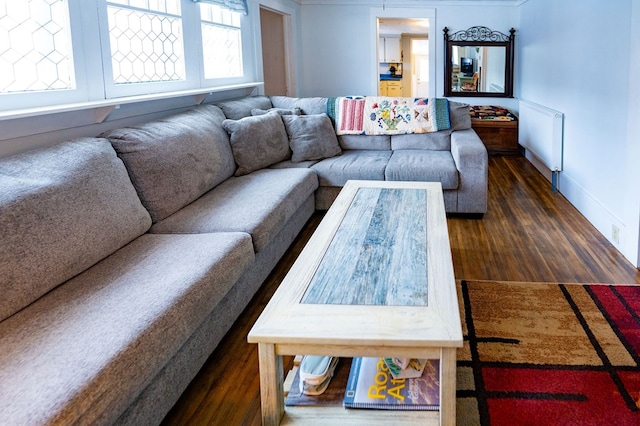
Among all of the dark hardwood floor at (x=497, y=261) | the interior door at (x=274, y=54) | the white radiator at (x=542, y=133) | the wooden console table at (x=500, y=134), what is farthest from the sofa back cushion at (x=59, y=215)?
the wooden console table at (x=500, y=134)

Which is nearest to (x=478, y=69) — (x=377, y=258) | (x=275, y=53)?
(x=275, y=53)

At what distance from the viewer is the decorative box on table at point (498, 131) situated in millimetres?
6457

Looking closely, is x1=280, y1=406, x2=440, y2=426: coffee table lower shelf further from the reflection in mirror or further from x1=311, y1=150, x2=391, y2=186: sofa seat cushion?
the reflection in mirror

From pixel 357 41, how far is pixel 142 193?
15.4 feet

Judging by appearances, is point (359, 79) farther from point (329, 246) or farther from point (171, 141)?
point (329, 246)

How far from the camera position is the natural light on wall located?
225cm

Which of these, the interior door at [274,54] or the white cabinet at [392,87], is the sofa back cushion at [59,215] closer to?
the interior door at [274,54]

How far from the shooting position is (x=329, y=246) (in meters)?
2.15

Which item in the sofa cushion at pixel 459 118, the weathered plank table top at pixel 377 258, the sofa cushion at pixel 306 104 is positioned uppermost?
the sofa cushion at pixel 306 104

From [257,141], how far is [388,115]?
133 cm

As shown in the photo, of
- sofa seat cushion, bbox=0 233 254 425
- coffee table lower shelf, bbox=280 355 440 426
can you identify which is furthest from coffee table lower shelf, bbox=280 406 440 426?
sofa seat cushion, bbox=0 233 254 425

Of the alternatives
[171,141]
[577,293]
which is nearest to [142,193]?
[171,141]

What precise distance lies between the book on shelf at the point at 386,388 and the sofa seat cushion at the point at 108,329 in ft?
1.85

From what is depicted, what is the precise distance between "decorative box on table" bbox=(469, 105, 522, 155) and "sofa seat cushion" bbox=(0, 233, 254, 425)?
192 inches
